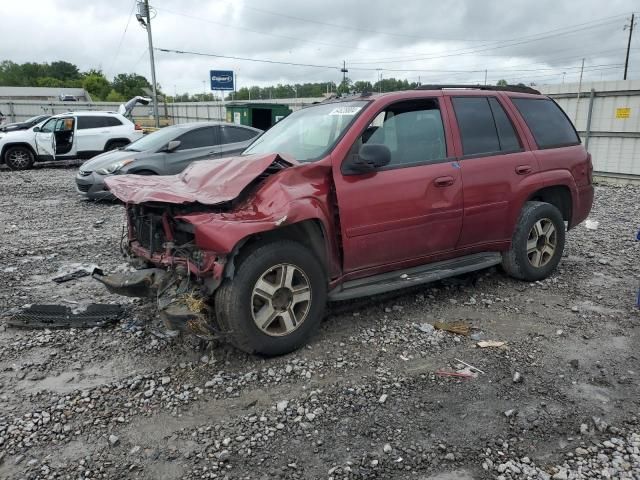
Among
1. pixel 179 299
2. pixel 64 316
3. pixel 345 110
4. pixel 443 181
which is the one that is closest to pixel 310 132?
pixel 345 110

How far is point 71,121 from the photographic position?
52.3 ft

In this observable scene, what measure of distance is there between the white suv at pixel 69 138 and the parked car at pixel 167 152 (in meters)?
6.18

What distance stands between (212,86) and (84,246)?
9103mm

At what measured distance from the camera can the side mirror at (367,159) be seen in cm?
398

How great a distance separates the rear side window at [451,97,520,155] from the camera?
479 cm

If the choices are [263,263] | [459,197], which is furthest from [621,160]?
[263,263]

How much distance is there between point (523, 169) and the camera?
5.05m

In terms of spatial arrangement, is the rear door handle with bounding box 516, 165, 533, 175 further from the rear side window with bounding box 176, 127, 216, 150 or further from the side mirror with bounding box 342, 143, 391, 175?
the rear side window with bounding box 176, 127, 216, 150

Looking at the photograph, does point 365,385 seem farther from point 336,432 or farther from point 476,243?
point 476,243

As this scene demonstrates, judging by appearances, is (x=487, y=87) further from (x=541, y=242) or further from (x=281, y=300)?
(x=281, y=300)

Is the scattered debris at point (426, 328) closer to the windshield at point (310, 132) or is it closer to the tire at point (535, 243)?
the tire at point (535, 243)

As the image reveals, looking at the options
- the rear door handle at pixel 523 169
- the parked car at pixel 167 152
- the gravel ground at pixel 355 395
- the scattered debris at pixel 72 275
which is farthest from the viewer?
the parked car at pixel 167 152

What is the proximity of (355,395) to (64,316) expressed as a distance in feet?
9.10

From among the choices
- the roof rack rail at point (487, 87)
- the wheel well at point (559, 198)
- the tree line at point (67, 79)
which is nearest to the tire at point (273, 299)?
the roof rack rail at point (487, 87)
